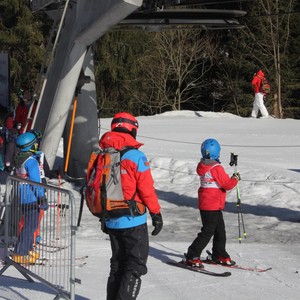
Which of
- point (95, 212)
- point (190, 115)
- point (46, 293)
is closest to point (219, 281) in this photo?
point (46, 293)

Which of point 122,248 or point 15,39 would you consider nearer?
point 122,248

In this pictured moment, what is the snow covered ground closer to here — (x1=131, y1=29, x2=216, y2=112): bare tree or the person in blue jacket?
the person in blue jacket

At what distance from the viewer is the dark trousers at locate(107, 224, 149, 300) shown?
6.49 meters

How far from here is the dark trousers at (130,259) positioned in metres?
6.49

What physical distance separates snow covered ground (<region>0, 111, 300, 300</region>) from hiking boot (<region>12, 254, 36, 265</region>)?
0.24 meters

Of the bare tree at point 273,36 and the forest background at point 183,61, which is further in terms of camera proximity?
the forest background at point 183,61

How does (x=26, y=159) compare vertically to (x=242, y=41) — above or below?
below

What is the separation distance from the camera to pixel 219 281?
861cm

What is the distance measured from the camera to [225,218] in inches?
547

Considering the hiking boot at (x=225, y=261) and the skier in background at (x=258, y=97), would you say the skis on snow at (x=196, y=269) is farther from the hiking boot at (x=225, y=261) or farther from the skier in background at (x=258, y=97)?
the skier in background at (x=258, y=97)

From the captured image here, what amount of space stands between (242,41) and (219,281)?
3708 cm

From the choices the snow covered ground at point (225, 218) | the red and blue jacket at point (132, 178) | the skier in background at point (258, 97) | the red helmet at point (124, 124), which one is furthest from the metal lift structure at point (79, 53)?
the skier in background at point (258, 97)

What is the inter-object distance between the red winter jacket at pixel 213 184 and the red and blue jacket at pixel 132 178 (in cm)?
280

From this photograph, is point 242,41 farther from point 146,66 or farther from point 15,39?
point 15,39
